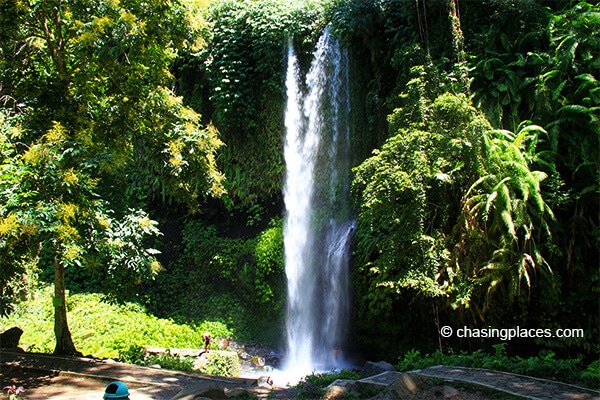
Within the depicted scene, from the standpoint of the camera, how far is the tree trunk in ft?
24.9

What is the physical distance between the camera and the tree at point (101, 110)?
6594mm

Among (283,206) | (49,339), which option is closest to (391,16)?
(283,206)

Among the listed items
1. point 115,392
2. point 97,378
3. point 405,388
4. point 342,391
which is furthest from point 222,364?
point 115,392

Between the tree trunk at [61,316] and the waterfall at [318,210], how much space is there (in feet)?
15.4

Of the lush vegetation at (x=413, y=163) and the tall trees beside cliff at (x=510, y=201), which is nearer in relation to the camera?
the lush vegetation at (x=413, y=163)

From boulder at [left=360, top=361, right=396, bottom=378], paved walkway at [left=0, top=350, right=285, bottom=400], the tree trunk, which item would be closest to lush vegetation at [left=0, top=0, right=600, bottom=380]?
the tree trunk

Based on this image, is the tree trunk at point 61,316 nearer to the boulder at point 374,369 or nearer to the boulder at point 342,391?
the boulder at point 342,391

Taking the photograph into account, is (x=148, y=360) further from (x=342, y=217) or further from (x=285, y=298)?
(x=342, y=217)

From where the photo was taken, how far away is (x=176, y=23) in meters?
7.71

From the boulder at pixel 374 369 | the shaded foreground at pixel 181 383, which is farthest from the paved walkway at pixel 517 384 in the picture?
the boulder at pixel 374 369

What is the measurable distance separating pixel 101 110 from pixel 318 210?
601cm

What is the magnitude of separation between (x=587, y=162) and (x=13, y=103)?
29.7 ft

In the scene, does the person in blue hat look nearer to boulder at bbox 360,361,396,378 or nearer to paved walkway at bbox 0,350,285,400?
paved walkway at bbox 0,350,285,400

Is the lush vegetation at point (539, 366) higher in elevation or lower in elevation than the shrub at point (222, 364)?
higher
